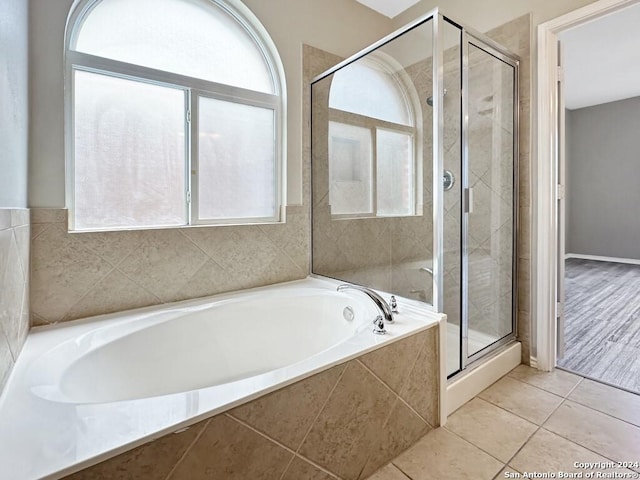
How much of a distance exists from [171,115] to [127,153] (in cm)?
34

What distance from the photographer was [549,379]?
1.95 m

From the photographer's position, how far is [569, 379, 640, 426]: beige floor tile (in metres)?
1.60

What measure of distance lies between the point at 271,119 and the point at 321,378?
1812 mm

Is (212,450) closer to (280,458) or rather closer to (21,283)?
(280,458)

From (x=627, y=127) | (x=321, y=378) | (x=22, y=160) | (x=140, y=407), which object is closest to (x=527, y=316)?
(x=321, y=378)

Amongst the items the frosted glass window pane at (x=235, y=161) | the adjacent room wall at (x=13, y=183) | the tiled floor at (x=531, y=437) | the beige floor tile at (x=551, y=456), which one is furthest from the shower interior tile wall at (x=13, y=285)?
the beige floor tile at (x=551, y=456)

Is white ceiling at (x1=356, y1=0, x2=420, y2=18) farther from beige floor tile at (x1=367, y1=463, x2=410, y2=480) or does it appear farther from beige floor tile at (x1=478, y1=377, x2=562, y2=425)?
beige floor tile at (x1=367, y1=463, x2=410, y2=480)

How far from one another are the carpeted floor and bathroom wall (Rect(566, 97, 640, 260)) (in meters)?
1.27

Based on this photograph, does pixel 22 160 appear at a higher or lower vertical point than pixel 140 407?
higher

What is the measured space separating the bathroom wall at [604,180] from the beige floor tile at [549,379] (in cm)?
513

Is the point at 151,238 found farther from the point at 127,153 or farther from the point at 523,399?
the point at 523,399

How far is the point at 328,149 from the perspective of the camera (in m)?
2.45

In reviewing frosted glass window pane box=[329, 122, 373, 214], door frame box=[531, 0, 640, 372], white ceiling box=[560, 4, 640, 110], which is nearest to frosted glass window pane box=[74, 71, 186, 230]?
frosted glass window pane box=[329, 122, 373, 214]

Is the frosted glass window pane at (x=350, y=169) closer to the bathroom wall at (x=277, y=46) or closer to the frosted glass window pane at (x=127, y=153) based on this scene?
the bathroom wall at (x=277, y=46)
